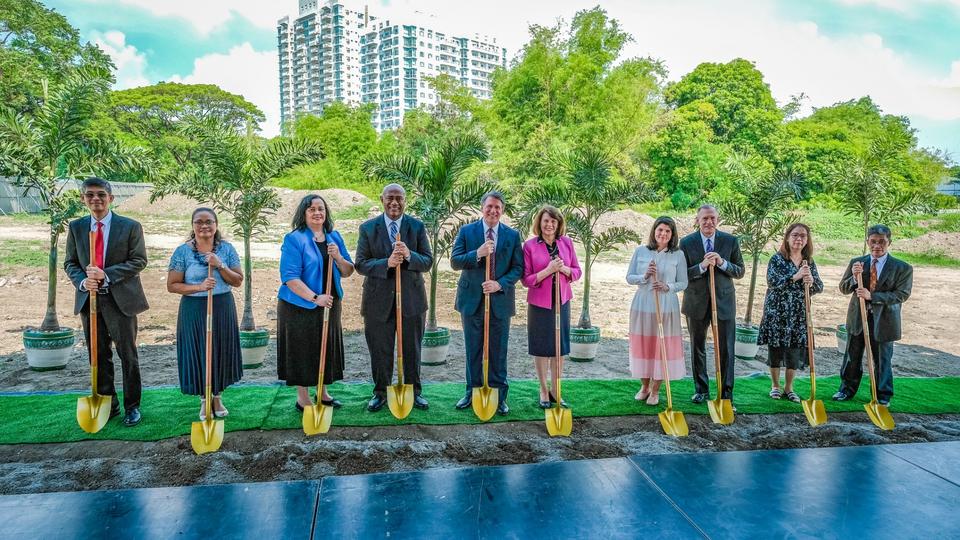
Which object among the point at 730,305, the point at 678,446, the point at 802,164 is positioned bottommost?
the point at 678,446

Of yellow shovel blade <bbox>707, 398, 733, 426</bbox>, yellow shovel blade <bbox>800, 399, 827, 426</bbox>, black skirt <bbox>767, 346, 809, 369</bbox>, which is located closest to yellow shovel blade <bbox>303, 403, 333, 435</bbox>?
yellow shovel blade <bbox>707, 398, 733, 426</bbox>

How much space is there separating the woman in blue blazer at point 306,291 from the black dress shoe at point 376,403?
0.40m

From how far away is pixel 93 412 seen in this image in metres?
4.26

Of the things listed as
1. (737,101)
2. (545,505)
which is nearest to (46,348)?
(545,505)

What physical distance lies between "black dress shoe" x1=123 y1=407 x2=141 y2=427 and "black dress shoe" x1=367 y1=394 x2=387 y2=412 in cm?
171

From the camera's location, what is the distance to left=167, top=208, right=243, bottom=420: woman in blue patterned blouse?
421 centimetres

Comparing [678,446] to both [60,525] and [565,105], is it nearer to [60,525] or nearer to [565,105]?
[60,525]

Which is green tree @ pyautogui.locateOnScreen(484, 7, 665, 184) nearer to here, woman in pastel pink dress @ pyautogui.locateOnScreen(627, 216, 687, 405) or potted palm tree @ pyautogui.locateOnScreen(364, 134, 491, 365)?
potted palm tree @ pyautogui.locateOnScreen(364, 134, 491, 365)

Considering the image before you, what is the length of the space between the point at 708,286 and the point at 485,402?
2.15 metres

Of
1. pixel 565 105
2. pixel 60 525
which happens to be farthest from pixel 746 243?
pixel 565 105

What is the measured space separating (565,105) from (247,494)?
15.7m

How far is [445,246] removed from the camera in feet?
23.3

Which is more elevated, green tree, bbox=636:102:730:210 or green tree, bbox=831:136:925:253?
green tree, bbox=636:102:730:210

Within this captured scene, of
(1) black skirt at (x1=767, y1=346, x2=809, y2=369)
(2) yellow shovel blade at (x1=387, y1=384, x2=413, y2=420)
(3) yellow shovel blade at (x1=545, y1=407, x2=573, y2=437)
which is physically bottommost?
(3) yellow shovel blade at (x1=545, y1=407, x2=573, y2=437)
